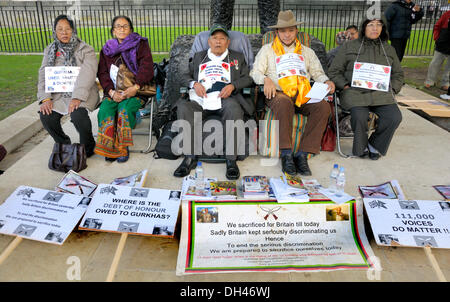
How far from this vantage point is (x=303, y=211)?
2.93 metres

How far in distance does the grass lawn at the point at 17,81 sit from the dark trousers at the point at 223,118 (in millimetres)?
3649

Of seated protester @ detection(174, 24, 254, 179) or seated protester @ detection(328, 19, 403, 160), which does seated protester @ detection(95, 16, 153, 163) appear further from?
seated protester @ detection(328, 19, 403, 160)

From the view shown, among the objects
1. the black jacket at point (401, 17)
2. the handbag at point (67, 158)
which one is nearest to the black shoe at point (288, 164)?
the handbag at point (67, 158)

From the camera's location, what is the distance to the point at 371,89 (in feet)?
14.3

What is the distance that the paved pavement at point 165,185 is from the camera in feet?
8.16

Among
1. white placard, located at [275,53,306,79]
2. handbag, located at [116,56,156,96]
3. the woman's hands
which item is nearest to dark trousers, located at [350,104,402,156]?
white placard, located at [275,53,306,79]

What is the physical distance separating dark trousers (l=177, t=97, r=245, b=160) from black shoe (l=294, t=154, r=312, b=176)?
0.69 m

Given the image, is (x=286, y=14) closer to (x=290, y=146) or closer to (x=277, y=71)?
(x=277, y=71)

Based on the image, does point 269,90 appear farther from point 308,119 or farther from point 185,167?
point 185,167

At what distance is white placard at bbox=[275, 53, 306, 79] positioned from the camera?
4184 mm

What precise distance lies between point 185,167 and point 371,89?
255 centimetres

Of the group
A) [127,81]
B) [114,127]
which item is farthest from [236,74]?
[114,127]
